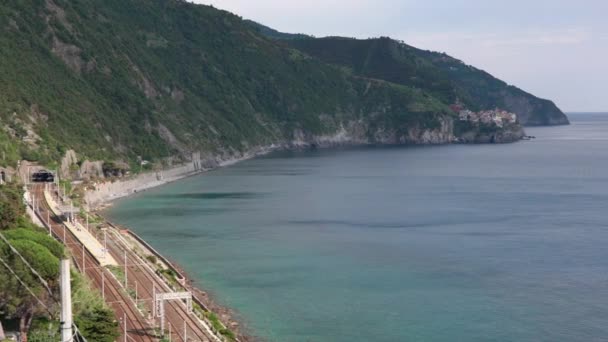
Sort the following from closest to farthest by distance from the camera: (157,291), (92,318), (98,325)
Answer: (98,325), (92,318), (157,291)

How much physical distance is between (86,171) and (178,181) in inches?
962

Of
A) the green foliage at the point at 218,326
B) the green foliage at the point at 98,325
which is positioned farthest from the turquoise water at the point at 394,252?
the green foliage at the point at 98,325

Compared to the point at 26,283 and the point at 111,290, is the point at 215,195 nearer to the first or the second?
the point at 111,290

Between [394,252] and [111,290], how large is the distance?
30.1 m

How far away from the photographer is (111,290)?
48.9m

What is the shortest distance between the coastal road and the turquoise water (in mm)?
7504

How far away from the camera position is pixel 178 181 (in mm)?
134625

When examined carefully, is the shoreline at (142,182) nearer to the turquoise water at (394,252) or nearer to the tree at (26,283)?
the turquoise water at (394,252)

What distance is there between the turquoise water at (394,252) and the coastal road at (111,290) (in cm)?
750

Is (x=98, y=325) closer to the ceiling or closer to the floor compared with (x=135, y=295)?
closer to the ceiling

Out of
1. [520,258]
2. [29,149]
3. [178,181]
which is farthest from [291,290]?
[178,181]

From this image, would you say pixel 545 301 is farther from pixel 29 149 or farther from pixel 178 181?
pixel 178 181

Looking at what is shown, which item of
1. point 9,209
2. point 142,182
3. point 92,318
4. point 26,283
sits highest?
point 9,209

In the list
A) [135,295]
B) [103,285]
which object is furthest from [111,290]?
[135,295]
